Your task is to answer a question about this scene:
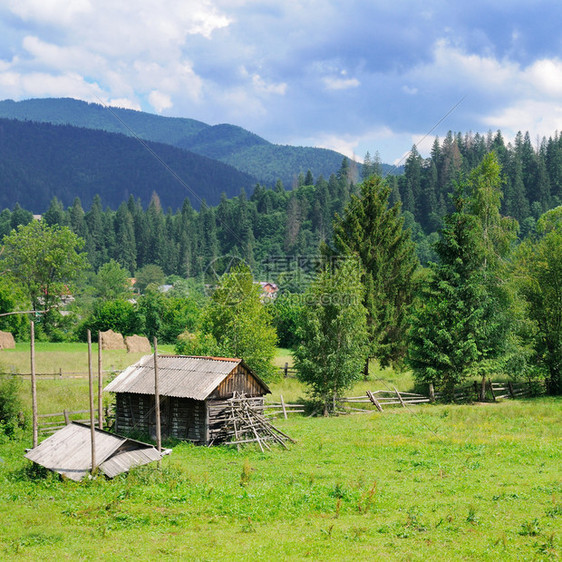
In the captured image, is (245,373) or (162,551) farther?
(245,373)

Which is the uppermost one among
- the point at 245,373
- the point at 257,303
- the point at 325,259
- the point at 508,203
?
the point at 508,203

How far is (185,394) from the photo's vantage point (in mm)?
26516

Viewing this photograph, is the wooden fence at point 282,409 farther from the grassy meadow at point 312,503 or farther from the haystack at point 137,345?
the haystack at point 137,345

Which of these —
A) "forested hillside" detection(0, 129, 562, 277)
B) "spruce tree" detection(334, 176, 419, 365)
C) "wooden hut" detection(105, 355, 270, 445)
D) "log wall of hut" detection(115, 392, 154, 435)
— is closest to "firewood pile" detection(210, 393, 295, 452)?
"wooden hut" detection(105, 355, 270, 445)

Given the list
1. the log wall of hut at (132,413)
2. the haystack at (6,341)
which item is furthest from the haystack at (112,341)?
the log wall of hut at (132,413)

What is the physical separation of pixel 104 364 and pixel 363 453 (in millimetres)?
34048

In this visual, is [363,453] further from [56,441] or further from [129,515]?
[56,441]

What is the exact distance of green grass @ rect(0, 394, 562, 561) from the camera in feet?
44.6

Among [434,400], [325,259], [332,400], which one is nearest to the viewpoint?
[332,400]

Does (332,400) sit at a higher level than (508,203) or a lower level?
lower

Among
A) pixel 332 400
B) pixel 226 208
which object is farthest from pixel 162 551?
pixel 226 208

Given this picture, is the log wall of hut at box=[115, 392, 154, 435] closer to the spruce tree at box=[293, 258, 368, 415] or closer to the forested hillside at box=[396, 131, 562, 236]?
the spruce tree at box=[293, 258, 368, 415]

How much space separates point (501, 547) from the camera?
1333 centimetres

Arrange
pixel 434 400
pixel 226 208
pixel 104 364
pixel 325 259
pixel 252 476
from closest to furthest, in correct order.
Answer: pixel 252 476 < pixel 434 400 < pixel 325 259 < pixel 104 364 < pixel 226 208
